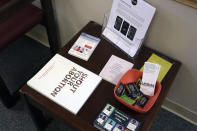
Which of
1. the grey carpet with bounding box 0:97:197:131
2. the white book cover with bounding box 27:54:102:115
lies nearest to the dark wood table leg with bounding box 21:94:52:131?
the grey carpet with bounding box 0:97:197:131

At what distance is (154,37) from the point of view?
1.17 meters

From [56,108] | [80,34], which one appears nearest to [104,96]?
[56,108]

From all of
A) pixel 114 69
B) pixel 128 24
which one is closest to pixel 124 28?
pixel 128 24

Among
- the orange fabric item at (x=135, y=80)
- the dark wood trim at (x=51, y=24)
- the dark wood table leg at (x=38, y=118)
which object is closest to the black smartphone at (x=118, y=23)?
the orange fabric item at (x=135, y=80)

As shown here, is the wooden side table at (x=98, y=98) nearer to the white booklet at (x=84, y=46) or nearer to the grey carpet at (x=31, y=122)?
the white booklet at (x=84, y=46)

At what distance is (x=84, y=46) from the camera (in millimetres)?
1162

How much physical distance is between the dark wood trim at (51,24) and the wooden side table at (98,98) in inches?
13.5

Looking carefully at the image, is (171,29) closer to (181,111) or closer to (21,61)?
(181,111)

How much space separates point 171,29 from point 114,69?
35 cm

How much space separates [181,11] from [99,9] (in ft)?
1.52

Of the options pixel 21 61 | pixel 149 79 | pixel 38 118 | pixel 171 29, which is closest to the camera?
pixel 149 79

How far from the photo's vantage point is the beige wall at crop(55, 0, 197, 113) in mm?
1007

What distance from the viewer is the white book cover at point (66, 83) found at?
0.97 metres

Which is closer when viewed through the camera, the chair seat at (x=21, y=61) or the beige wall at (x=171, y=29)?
the beige wall at (x=171, y=29)
